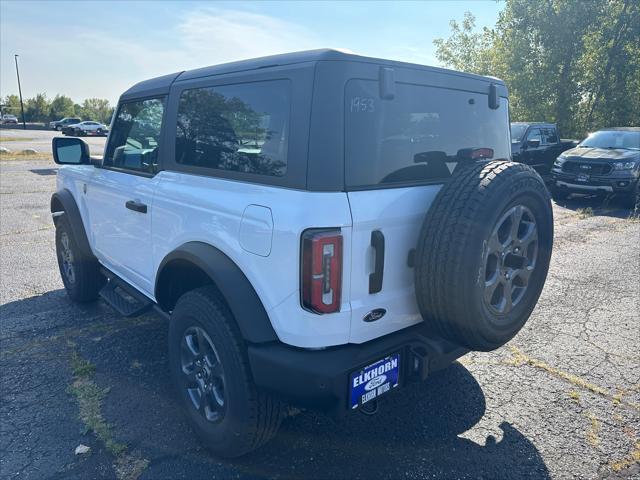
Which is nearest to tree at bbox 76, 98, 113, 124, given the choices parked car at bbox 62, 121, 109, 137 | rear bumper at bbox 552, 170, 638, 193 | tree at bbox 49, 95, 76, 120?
tree at bbox 49, 95, 76, 120

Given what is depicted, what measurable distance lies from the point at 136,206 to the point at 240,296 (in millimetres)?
1352

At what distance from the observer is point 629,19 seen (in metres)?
20.3

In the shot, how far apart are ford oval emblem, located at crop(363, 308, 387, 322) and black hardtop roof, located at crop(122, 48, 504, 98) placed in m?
1.14

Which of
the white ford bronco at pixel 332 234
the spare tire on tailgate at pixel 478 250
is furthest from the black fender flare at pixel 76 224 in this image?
the spare tire on tailgate at pixel 478 250

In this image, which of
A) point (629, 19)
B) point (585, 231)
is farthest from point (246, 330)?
point (629, 19)

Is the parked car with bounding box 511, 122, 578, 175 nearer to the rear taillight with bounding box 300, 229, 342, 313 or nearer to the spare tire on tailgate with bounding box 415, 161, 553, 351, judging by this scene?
the spare tire on tailgate with bounding box 415, 161, 553, 351

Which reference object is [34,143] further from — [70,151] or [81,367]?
[81,367]

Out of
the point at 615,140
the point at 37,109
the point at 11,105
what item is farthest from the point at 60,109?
the point at 615,140

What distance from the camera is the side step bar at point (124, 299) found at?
3.33 metres

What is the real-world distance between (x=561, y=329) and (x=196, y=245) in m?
3.37

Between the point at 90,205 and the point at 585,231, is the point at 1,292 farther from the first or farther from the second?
the point at 585,231

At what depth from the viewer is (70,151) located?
12.8ft

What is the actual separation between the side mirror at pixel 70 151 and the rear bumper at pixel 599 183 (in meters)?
10.2

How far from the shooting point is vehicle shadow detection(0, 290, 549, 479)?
7.95 ft
